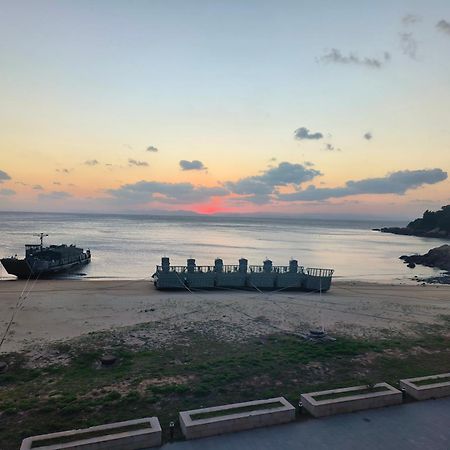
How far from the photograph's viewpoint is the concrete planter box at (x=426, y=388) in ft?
35.3

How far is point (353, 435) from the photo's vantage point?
8883 millimetres

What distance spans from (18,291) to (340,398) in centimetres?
2626

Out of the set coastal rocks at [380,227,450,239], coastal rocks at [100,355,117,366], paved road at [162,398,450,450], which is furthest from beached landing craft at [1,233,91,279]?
A: coastal rocks at [380,227,450,239]

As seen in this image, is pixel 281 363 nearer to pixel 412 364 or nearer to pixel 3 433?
pixel 412 364

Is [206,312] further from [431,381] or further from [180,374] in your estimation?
[431,381]

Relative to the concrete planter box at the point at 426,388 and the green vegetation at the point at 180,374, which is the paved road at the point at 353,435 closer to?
the concrete planter box at the point at 426,388

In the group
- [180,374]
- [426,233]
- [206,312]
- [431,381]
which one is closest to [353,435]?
[431,381]

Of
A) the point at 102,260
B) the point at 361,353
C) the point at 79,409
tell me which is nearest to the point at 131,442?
the point at 79,409

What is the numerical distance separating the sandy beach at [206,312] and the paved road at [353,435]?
8.06 m

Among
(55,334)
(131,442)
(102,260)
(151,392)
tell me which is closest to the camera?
(131,442)

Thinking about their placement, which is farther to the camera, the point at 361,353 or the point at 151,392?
the point at 361,353

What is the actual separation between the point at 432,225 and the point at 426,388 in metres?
154

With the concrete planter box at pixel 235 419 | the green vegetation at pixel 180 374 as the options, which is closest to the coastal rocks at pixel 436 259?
the green vegetation at pixel 180 374

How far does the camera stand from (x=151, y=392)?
1157 centimetres
